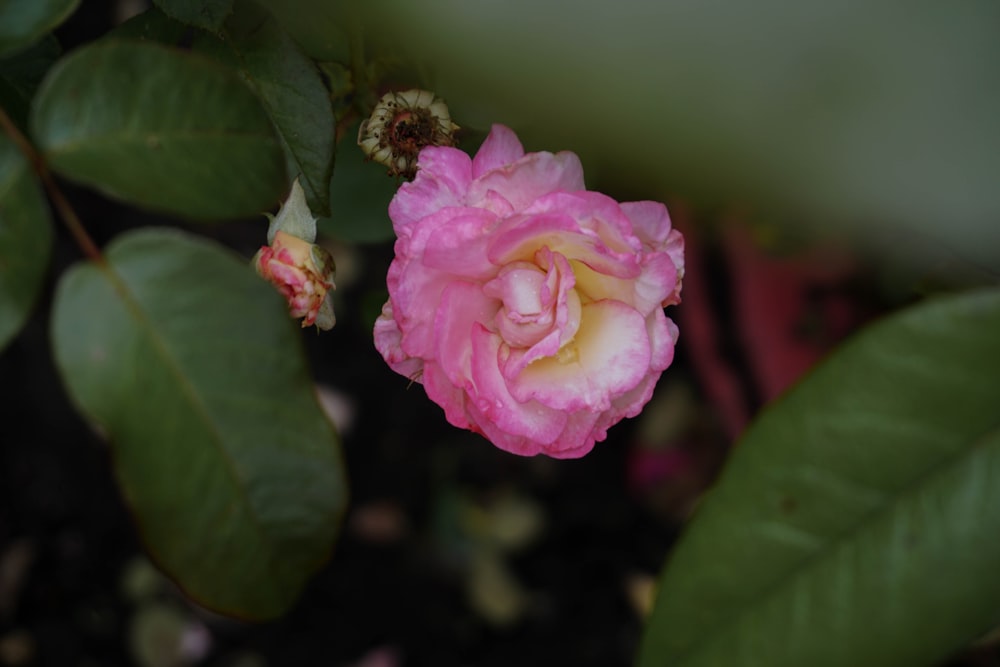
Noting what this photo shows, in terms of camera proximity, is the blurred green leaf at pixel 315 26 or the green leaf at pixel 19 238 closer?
the green leaf at pixel 19 238

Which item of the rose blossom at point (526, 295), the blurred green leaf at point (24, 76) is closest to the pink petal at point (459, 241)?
the rose blossom at point (526, 295)

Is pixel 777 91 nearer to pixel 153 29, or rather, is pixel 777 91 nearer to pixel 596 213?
pixel 596 213

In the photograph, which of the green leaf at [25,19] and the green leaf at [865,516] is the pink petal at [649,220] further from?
the green leaf at [25,19]

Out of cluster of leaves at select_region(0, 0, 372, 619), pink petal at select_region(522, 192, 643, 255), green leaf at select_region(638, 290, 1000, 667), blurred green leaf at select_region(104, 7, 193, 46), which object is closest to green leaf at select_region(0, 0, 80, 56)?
cluster of leaves at select_region(0, 0, 372, 619)

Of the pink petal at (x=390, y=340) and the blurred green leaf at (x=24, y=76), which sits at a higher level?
the blurred green leaf at (x=24, y=76)

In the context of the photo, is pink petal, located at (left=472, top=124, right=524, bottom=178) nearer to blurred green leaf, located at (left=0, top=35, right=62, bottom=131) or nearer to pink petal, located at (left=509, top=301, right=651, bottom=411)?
pink petal, located at (left=509, top=301, right=651, bottom=411)

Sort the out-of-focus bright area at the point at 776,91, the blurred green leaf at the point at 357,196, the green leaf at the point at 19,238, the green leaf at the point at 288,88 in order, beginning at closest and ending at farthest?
the out-of-focus bright area at the point at 776,91 → the green leaf at the point at 19,238 → the green leaf at the point at 288,88 → the blurred green leaf at the point at 357,196
